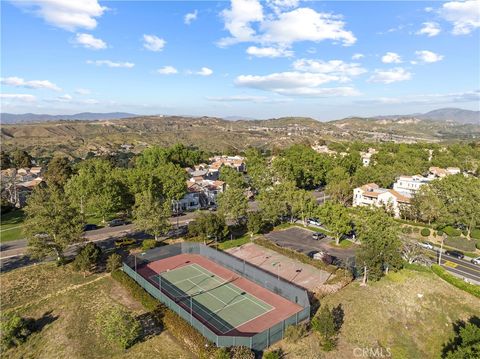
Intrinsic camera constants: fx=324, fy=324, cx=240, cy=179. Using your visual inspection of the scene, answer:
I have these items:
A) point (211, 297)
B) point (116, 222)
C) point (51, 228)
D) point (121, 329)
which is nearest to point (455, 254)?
point (211, 297)

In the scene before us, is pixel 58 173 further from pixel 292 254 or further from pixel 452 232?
pixel 452 232

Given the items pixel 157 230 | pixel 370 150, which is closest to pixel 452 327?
pixel 157 230

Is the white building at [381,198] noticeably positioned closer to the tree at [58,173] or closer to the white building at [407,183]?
the white building at [407,183]

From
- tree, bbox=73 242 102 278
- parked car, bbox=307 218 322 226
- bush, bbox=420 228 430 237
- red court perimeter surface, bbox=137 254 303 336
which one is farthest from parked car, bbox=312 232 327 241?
tree, bbox=73 242 102 278

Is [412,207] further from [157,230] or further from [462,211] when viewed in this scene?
[157,230]

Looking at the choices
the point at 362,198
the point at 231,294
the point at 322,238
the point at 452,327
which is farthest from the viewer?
the point at 362,198

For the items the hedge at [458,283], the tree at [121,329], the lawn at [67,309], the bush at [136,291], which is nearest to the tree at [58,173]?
the lawn at [67,309]

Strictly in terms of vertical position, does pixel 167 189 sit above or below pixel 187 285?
above
